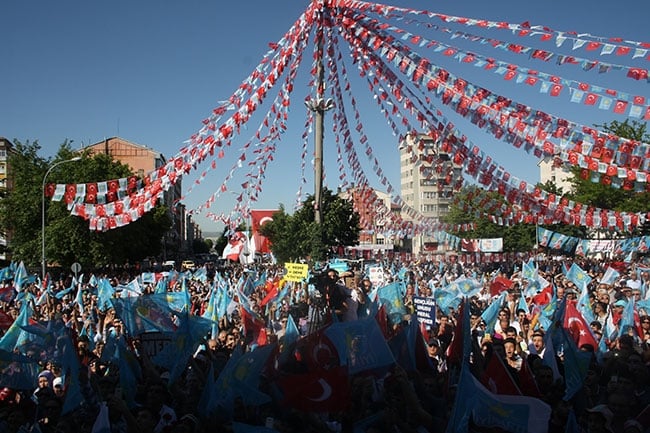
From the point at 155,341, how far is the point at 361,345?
376 cm

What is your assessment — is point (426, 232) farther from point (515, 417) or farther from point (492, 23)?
point (515, 417)

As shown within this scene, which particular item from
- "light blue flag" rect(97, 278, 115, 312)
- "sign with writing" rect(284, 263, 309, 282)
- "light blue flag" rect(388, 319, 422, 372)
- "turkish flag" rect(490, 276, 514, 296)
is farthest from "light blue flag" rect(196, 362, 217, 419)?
"turkish flag" rect(490, 276, 514, 296)

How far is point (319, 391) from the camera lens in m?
6.82

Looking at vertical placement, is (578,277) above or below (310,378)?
above

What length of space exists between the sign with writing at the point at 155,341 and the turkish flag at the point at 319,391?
367 centimetres

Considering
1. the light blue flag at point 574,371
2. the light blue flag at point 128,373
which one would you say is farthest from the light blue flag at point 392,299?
the light blue flag at point 574,371

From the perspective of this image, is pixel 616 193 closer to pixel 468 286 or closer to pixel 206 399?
pixel 468 286

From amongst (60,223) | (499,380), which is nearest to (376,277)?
(499,380)

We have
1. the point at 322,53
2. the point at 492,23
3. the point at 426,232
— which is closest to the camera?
the point at 492,23

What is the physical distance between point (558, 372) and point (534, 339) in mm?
2021

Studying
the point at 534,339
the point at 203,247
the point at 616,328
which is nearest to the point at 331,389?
the point at 534,339

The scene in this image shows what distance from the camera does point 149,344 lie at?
1010cm

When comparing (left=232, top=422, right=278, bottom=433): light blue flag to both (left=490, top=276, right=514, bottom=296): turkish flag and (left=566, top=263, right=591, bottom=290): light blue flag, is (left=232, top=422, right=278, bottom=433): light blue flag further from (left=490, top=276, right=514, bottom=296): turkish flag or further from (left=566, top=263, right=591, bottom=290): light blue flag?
(left=566, top=263, right=591, bottom=290): light blue flag

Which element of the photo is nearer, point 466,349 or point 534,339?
point 466,349
